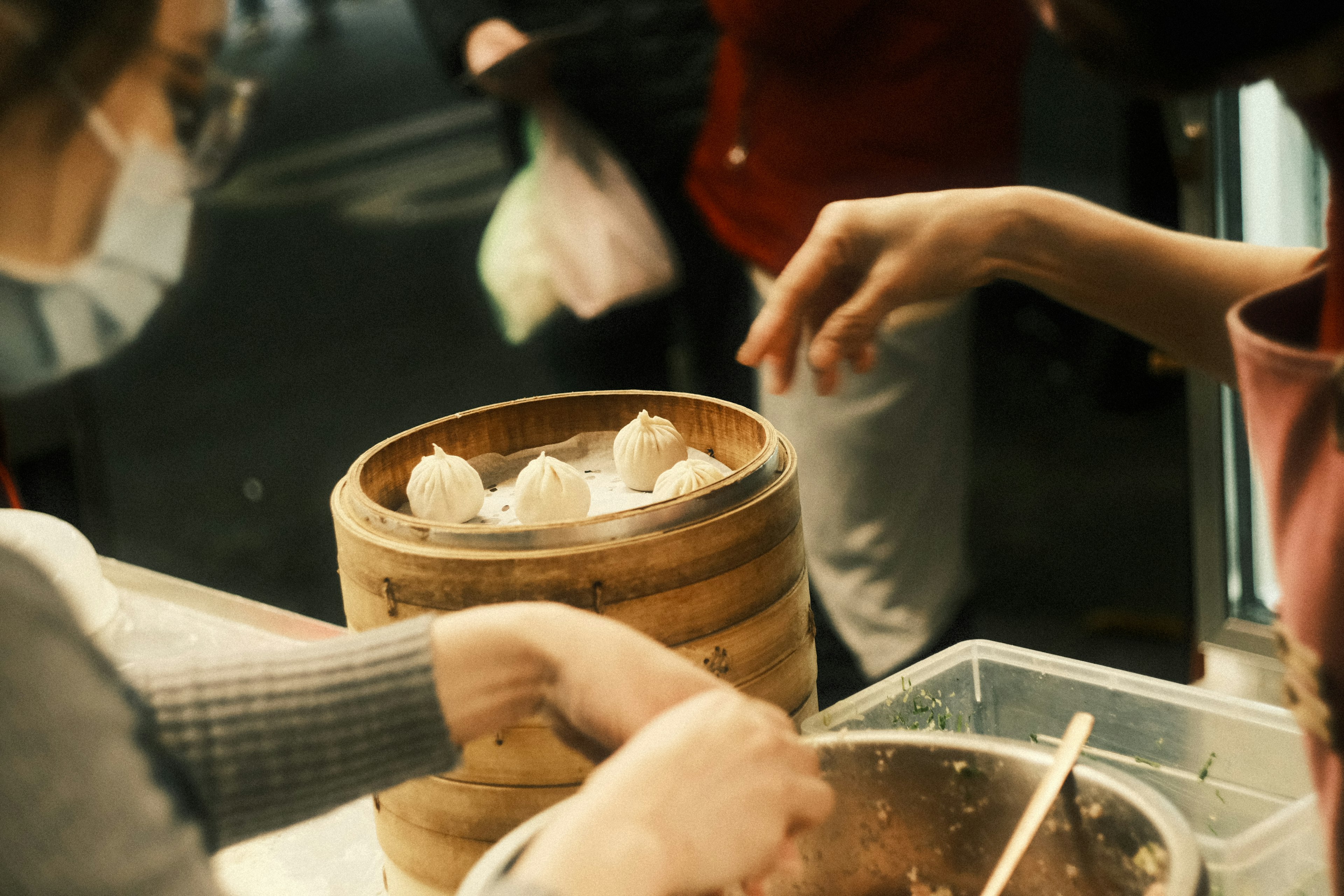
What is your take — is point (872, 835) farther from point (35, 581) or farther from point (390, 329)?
point (390, 329)

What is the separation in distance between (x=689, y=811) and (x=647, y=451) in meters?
0.56

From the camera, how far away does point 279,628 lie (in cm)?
167

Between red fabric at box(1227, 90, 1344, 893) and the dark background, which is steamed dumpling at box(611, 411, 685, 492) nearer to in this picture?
the dark background

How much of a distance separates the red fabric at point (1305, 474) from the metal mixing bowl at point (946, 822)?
21cm

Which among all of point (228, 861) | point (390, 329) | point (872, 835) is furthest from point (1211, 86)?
point (390, 329)

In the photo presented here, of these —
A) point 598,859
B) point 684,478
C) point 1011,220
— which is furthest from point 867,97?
point 598,859

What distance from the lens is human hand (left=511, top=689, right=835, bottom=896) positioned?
A: 27.8 inches

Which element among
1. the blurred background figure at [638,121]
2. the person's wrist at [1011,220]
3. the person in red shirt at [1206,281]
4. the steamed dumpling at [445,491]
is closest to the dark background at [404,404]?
the blurred background figure at [638,121]

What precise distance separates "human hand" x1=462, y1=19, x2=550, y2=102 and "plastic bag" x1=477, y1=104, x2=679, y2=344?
0.17 ft

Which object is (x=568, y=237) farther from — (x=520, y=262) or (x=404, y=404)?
(x=404, y=404)

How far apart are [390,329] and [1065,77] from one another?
4155 mm

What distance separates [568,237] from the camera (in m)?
2.19

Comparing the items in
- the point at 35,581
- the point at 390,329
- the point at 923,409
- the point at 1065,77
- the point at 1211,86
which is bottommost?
the point at 390,329

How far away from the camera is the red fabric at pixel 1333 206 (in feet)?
2.25
